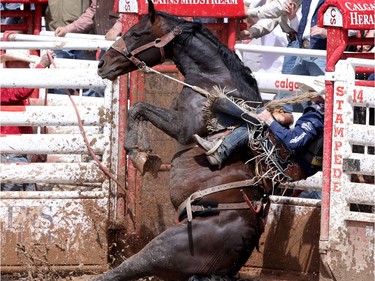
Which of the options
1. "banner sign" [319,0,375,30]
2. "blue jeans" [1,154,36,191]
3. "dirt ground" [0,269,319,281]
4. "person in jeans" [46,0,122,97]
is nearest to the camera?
"banner sign" [319,0,375,30]

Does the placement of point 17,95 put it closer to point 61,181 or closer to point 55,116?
point 55,116

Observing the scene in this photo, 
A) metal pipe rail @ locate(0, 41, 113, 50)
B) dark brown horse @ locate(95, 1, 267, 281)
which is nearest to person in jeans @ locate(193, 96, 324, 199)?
dark brown horse @ locate(95, 1, 267, 281)

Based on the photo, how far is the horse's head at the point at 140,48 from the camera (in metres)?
7.38

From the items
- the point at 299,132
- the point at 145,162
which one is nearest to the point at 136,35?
the point at 145,162

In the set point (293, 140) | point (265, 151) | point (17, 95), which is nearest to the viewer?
point (293, 140)

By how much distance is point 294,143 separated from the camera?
23.0ft

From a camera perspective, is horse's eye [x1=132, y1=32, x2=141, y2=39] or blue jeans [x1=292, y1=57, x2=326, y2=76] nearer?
horse's eye [x1=132, y1=32, x2=141, y2=39]

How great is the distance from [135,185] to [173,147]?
1.45 ft

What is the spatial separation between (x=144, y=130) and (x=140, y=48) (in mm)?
582

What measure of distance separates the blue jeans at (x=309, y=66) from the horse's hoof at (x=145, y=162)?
2.27 metres

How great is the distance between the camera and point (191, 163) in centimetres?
725

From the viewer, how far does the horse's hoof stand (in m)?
7.25

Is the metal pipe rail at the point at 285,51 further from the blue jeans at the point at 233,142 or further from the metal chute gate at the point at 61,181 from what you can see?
the blue jeans at the point at 233,142

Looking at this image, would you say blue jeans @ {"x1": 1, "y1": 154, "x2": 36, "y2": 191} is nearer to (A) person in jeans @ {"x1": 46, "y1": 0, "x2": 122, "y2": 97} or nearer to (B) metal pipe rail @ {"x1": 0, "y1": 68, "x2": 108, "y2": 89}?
(B) metal pipe rail @ {"x1": 0, "y1": 68, "x2": 108, "y2": 89}
